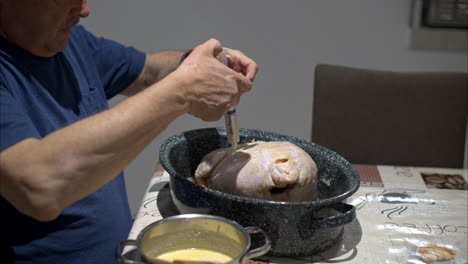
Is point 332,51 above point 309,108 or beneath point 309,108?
above

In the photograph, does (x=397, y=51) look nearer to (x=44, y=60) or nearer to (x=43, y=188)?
(x=44, y=60)

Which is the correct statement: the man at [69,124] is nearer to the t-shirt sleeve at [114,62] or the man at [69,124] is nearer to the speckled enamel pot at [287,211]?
the t-shirt sleeve at [114,62]

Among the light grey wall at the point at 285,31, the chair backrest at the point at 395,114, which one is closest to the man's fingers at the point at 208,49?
the chair backrest at the point at 395,114

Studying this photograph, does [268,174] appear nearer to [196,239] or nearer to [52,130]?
[196,239]

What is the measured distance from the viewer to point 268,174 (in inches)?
37.9

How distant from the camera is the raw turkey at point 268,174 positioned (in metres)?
0.96

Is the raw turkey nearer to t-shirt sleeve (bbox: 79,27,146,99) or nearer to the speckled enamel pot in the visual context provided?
the speckled enamel pot

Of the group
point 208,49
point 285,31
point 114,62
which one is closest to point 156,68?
point 114,62

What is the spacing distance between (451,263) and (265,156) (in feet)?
1.39

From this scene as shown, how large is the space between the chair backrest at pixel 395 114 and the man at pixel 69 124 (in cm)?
54

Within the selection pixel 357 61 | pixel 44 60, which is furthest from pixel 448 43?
pixel 44 60

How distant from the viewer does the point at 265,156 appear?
1.00 metres

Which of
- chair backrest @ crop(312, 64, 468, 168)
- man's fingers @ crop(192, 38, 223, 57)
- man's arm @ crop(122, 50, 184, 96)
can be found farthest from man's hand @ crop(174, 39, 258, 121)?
chair backrest @ crop(312, 64, 468, 168)

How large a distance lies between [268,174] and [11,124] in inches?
18.9
